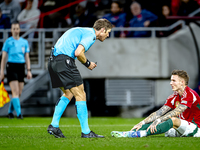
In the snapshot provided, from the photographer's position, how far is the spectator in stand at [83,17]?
40.4 feet

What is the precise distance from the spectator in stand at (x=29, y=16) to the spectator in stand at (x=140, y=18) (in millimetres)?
3067

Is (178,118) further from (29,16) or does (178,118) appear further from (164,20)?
(29,16)

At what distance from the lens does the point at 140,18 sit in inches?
489

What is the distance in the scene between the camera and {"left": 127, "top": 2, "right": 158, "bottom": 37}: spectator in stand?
12328 millimetres

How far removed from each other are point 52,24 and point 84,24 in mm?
1356

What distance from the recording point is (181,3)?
12.6 m

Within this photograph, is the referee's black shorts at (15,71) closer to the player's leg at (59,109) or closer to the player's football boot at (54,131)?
the player's leg at (59,109)

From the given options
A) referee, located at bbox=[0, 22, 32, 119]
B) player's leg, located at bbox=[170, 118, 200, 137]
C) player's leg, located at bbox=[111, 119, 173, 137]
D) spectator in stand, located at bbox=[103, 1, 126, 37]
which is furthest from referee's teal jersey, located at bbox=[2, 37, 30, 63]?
player's leg, located at bbox=[170, 118, 200, 137]

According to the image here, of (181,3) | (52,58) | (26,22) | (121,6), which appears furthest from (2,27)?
(52,58)

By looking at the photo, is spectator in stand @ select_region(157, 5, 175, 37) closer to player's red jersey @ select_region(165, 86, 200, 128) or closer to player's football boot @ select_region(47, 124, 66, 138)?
player's red jersey @ select_region(165, 86, 200, 128)

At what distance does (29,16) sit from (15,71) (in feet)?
12.6

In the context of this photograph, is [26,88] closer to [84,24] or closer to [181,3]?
[84,24]

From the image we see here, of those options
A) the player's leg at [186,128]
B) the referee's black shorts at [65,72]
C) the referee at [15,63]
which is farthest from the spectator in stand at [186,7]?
the referee's black shorts at [65,72]

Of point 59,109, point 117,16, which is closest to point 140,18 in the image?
point 117,16
